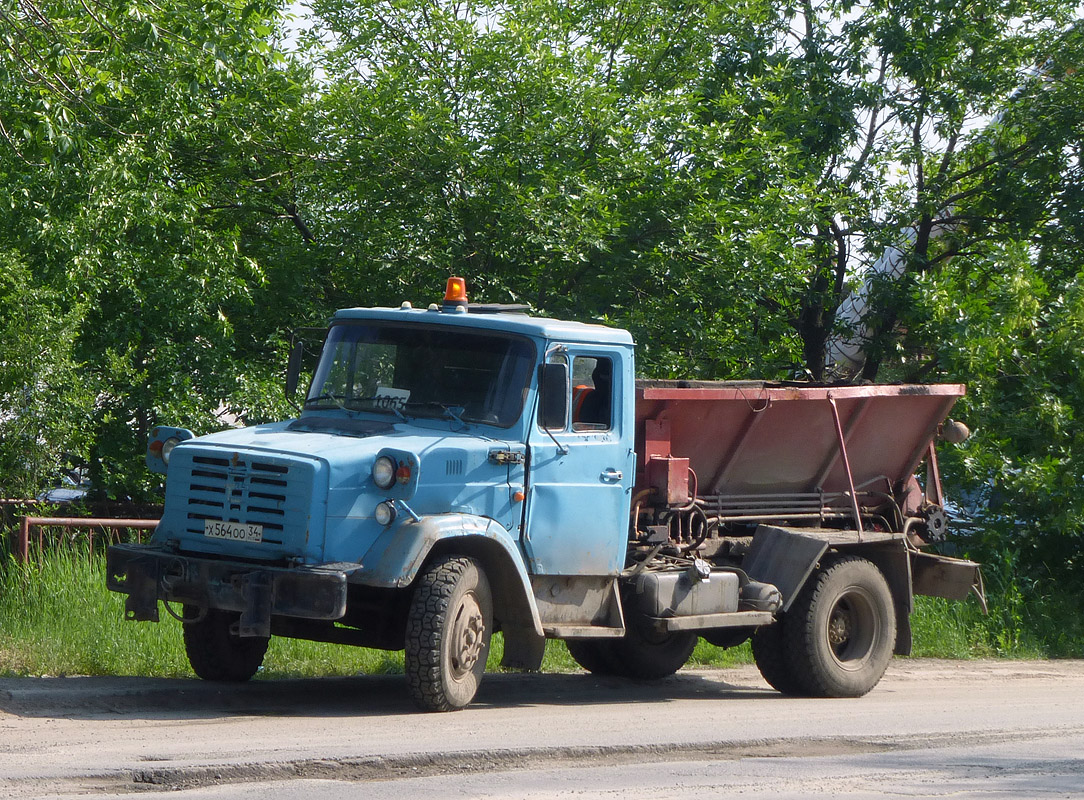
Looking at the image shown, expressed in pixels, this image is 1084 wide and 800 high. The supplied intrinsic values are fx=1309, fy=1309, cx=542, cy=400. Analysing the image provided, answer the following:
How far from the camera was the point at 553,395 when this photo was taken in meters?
8.24

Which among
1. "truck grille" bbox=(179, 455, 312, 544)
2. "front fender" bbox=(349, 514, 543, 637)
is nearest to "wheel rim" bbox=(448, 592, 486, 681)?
"front fender" bbox=(349, 514, 543, 637)

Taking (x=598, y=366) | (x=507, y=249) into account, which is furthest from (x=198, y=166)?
(x=598, y=366)

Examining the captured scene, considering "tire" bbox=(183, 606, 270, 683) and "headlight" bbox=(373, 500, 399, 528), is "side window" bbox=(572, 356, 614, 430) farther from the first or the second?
"tire" bbox=(183, 606, 270, 683)

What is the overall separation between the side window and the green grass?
2771mm

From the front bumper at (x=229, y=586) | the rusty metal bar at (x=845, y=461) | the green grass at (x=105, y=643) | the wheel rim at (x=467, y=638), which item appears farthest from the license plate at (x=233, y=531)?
the rusty metal bar at (x=845, y=461)

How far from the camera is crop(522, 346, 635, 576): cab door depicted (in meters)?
8.27

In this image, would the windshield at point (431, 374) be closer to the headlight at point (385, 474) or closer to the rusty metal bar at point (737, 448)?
the headlight at point (385, 474)

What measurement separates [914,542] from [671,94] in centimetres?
610

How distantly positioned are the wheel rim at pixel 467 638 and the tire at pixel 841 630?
292cm

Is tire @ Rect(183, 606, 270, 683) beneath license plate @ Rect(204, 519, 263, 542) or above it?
beneath

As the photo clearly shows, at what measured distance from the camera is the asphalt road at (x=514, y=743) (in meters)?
5.77

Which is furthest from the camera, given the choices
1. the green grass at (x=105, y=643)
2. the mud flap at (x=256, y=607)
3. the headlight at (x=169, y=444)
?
the green grass at (x=105, y=643)

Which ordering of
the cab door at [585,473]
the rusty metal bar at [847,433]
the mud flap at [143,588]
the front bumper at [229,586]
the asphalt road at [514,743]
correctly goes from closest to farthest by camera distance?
the asphalt road at [514,743], the front bumper at [229,586], the mud flap at [143,588], the cab door at [585,473], the rusty metal bar at [847,433]

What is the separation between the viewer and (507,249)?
13.5 meters
